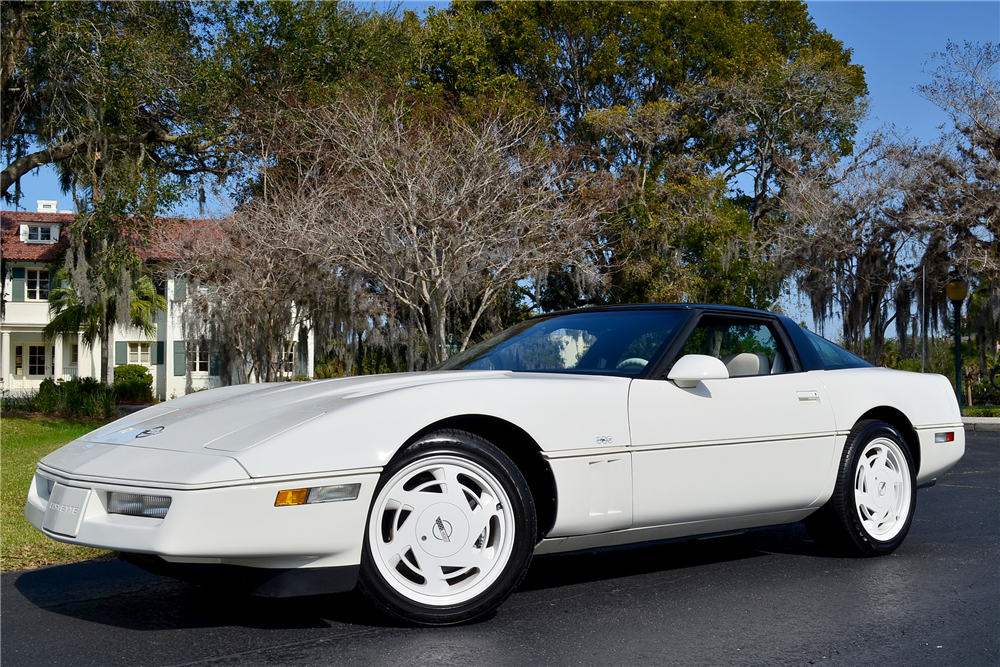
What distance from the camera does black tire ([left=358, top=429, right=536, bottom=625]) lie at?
11.7ft

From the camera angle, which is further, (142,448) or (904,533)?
(904,533)

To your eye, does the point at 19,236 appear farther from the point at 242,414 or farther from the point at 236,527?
the point at 236,527

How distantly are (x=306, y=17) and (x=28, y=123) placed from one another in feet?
18.7

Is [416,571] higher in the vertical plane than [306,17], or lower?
Answer: lower

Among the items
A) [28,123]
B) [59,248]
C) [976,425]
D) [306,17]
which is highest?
[306,17]

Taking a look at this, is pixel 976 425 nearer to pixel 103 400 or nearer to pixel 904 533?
pixel 904 533

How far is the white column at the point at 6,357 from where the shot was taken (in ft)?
129

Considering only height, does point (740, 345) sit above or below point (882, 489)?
above

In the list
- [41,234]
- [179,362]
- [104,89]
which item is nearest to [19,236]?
[41,234]

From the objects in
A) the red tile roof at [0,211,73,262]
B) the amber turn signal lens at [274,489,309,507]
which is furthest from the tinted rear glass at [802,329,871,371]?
the red tile roof at [0,211,73,262]

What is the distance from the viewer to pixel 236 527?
3236mm

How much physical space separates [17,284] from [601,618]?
42.5m

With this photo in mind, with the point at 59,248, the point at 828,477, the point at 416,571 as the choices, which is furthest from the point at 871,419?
the point at 59,248

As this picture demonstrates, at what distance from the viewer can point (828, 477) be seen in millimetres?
4984
